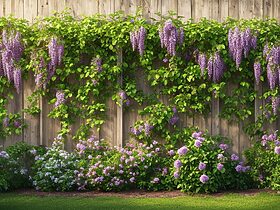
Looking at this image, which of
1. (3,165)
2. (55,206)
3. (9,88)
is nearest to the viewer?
(55,206)

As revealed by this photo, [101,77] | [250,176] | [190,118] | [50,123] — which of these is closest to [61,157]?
[50,123]

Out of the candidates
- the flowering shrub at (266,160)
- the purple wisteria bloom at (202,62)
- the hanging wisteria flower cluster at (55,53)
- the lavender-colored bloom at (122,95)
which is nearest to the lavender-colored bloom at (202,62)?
the purple wisteria bloom at (202,62)

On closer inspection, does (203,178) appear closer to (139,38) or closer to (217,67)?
(217,67)

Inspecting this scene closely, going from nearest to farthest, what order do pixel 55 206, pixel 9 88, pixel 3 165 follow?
pixel 55 206, pixel 3 165, pixel 9 88

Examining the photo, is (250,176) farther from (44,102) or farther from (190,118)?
(44,102)

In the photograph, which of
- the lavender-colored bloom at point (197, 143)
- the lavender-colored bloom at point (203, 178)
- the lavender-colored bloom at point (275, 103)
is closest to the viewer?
the lavender-colored bloom at point (203, 178)

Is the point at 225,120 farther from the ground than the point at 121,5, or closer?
closer

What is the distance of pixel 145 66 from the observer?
788 cm

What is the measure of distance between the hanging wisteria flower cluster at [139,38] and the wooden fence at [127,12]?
377 mm

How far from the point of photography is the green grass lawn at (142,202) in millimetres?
6383

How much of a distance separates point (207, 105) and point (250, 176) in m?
1.08

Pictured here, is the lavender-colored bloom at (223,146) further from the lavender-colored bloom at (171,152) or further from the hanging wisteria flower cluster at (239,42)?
the hanging wisteria flower cluster at (239,42)

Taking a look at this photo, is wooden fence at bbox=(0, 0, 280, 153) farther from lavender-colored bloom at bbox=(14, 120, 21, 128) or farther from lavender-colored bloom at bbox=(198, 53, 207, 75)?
lavender-colored bloom at bbox=(198, 53, 207, 75)

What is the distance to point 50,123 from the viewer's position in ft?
26.2
